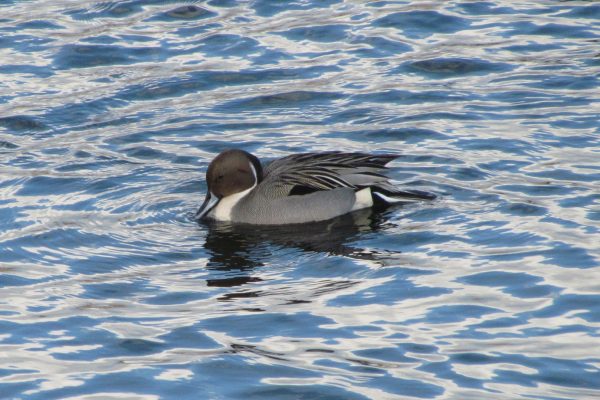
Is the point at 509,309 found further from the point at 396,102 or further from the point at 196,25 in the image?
the point at 196,25

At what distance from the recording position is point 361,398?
7863 mm

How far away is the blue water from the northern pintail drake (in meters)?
0.20

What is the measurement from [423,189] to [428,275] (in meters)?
2.38

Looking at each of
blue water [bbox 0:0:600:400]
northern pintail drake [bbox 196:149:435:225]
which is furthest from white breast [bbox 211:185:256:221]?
blue water [bbox 0:0:600:400]

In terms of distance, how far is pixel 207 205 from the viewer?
1181cm

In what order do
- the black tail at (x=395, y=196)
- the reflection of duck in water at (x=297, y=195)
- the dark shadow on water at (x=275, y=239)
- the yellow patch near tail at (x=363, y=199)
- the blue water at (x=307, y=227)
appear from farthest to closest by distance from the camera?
the yellow patch near tail at (x=363, y=199) < the black tail at (x=395, y=196) < the reflection of duck in water at (x=297, y=195) < the dark shadow on water at (x=275, y=239) < the blue water at (x=307, y=227)

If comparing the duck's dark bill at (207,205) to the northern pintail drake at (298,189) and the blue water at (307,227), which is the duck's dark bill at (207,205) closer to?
the northern pintail drake at (298,189)

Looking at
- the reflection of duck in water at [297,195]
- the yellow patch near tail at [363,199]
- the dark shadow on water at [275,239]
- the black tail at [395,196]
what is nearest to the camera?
the dark shadow on water at [275,239]

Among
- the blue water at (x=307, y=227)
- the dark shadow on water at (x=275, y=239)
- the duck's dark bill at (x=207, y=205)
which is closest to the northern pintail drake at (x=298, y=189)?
the duck's dark bill at (x=207, y=205)

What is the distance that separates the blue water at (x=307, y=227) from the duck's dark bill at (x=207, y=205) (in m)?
0.20

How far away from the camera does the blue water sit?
8.41 m

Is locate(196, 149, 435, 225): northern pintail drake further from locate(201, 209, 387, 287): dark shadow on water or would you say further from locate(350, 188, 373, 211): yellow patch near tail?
locate(201, 209, 387, 287): dark shadow on water

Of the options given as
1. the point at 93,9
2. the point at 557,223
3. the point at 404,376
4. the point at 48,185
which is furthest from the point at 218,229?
the point at 93,9

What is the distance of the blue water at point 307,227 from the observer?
8.41 meters
